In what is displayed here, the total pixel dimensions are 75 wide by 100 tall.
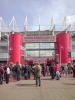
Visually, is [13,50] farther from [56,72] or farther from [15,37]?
[56,72]

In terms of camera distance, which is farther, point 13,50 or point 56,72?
point 13,50

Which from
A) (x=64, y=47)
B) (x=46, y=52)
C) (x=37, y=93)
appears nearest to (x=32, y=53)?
(x=46, y=52)

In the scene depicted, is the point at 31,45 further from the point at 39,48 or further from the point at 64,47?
the point at 64,47

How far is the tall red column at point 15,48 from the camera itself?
4887 cm

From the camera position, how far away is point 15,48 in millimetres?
49938

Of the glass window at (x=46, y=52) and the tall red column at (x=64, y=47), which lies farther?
the glass window at (x=46, y=52)

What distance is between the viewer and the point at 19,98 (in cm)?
799

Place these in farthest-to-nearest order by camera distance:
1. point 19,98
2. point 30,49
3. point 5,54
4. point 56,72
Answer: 1. point 5,54
2. point 30,49
3. point 56,72
4. point 19,98

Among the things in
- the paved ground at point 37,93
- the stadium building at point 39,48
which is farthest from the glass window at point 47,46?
the paved ground at point 37,93

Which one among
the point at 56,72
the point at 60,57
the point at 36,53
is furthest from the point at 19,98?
the point at 36,53

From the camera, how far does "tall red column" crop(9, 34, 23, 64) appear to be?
48.9 metres

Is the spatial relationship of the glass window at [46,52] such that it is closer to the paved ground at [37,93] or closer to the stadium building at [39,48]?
the stadium building at [39,48]

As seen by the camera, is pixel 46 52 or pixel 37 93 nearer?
pixel 37 93

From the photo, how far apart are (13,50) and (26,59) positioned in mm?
5413
